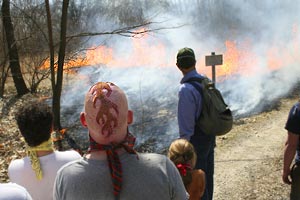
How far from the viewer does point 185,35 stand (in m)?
19.3

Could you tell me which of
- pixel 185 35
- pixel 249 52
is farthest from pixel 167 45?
pixel 249 52

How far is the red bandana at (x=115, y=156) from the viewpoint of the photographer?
1.65m

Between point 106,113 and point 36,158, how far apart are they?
1.04 m

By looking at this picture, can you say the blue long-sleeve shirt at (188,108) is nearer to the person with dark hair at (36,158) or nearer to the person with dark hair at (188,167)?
the person with dark hair at (188,167)

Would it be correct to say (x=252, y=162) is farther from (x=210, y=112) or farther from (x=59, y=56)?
(x=59, y=56)

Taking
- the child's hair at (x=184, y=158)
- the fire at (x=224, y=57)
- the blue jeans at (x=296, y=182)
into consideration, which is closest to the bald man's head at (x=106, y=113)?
the child's hair at (x=184, y=158)

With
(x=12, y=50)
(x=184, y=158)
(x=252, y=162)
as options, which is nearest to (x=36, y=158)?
(x=184, y=158)

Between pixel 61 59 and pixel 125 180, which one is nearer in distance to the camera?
pixel 125 180

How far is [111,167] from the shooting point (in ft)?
5.50

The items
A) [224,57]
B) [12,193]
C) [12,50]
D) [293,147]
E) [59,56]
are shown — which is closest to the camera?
[12,193]

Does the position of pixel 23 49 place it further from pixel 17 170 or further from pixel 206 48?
pixel 17 170

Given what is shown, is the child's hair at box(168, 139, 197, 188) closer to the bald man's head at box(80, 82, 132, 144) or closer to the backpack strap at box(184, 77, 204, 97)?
the backpack strap at box(184, 77, 204, 97)

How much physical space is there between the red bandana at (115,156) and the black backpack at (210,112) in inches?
76.9

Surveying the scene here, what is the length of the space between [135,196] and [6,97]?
1529 centimetres
